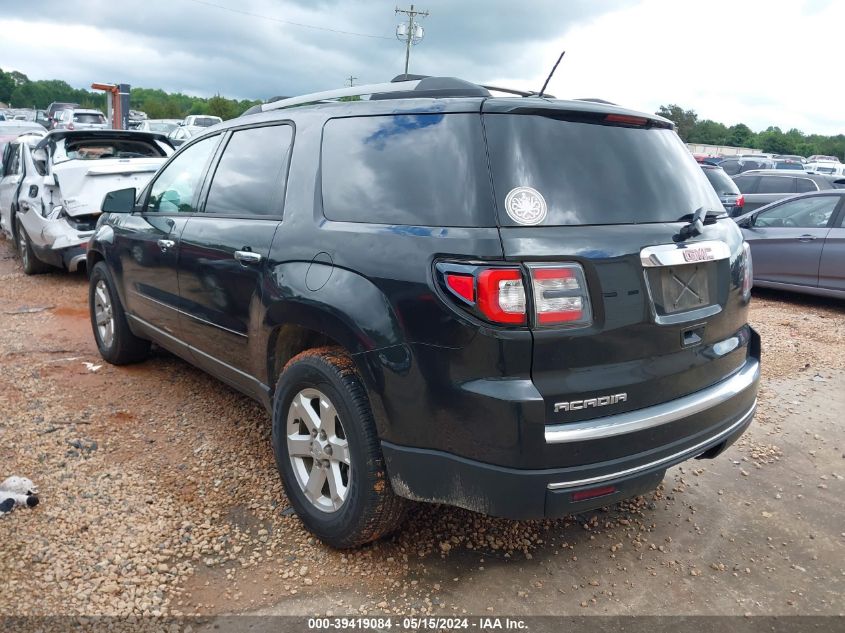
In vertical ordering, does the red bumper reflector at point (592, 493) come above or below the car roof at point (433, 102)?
below

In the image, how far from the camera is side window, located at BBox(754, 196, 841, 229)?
25.9 feet

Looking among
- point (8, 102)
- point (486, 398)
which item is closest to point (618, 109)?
point (486, 398)

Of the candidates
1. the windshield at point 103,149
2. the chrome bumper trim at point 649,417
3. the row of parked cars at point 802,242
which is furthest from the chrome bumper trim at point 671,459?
the windshield at point 103,149

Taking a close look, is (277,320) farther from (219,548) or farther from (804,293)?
(804,293)

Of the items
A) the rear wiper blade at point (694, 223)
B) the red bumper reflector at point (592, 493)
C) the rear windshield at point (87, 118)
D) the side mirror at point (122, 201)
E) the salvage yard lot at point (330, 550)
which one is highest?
the rear windshield at point (87, 118)

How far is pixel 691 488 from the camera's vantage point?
11.6ft

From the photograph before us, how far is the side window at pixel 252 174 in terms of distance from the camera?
10.6 ft

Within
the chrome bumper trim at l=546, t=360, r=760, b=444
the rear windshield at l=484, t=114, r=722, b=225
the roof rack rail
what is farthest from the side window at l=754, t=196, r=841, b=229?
the roof rack rail

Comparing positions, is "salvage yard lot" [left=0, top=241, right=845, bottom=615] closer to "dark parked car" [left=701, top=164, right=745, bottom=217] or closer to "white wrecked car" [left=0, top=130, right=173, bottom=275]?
"white wrecked car" [left=0, top=130, right=173, bottom=275]

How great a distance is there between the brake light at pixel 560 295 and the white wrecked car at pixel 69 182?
6.70m

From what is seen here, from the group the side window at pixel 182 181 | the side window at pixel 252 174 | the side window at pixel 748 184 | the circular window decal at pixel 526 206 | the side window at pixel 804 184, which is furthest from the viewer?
the side window at pixel 748 184

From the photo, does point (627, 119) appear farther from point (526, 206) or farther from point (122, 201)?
point (122, 201)

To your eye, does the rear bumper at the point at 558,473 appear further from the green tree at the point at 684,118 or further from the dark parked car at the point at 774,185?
the green tree at the point at 684,118

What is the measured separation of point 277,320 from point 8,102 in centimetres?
12908
